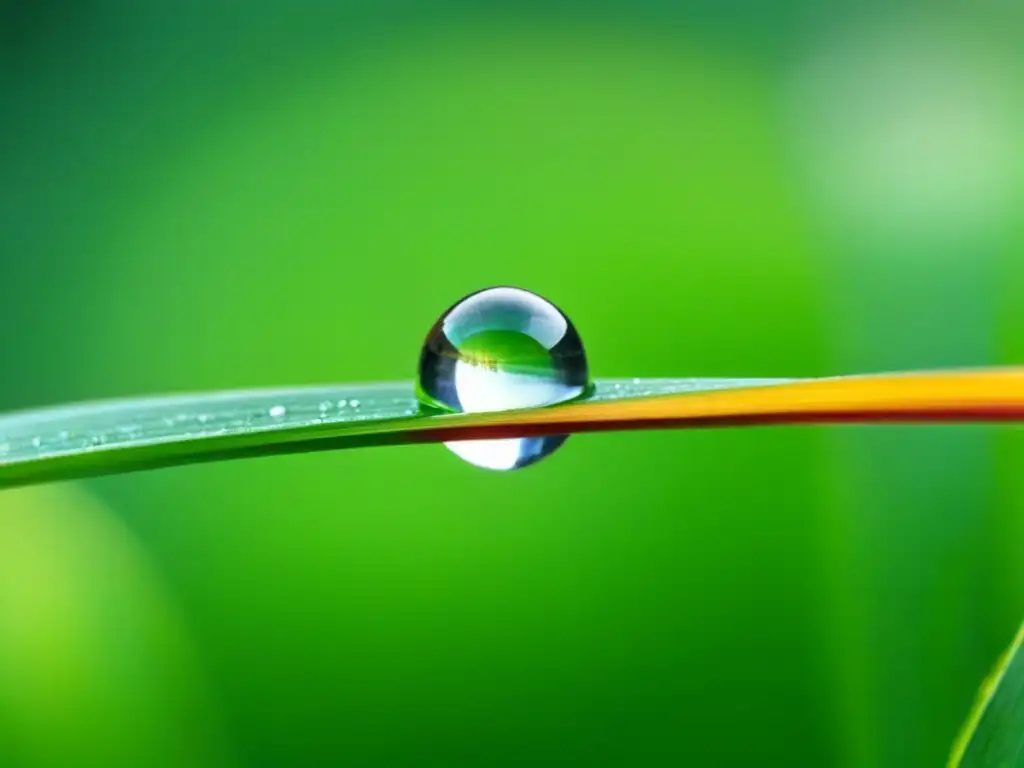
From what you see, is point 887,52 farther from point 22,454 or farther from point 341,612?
point 22,454

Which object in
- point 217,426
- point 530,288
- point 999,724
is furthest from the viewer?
point 530,288

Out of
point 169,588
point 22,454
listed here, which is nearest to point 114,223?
point 169,588

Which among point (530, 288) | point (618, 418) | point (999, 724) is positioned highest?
point (530, 288)

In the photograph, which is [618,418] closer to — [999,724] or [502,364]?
[999,724]

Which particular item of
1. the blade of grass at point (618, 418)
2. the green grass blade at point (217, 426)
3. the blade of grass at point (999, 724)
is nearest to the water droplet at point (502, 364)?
Result: the green grass blade at point (217, 426)

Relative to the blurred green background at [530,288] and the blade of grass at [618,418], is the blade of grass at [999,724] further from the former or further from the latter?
the blurred green background at [530,288]

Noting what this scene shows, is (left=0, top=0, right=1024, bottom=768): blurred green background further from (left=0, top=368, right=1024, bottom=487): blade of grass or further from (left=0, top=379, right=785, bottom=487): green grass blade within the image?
(left=0, top=368, right=1024, bottom=487): blade of grass

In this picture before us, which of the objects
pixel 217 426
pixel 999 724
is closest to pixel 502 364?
pixel 217 426

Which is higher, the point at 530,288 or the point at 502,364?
the point at 530,288
